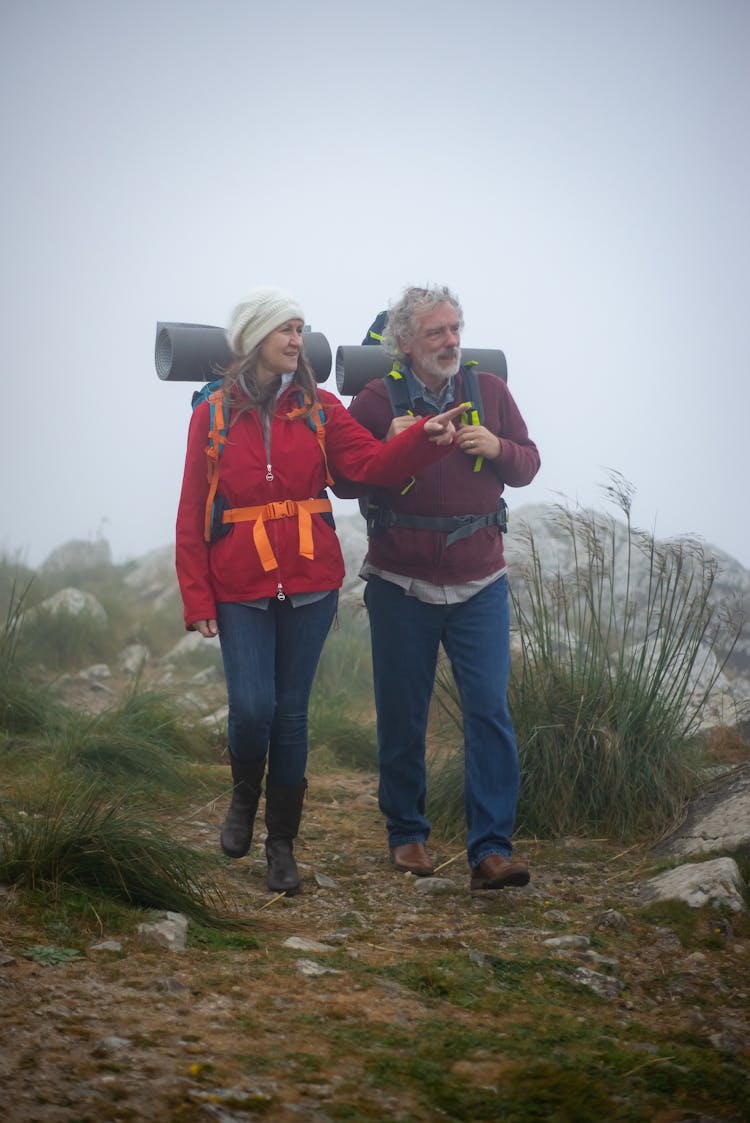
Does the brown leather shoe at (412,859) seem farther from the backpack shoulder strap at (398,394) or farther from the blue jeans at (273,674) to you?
the backpack shoulder strap at (398,394)

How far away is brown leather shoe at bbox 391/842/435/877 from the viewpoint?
15.4 ft

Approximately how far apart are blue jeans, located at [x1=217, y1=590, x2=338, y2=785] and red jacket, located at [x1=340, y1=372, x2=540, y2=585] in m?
0.33

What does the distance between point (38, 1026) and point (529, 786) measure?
110 inches

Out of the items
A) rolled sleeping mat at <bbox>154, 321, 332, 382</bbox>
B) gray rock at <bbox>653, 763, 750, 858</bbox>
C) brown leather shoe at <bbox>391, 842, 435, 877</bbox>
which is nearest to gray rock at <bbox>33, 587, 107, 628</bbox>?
rolled sleeping mat at <bbox>154, 321, 332, 382</bbox>

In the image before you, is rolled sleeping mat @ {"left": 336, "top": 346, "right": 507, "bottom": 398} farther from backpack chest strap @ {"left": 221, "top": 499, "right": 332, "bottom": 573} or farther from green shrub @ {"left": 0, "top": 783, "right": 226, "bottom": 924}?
green shrub @ {"left": 0, "top": 783, "right": 226, "bottom": 924}

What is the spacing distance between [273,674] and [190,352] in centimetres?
123

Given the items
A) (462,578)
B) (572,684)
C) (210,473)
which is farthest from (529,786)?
(210,473)

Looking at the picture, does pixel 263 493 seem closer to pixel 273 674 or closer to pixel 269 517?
pixel 269 517

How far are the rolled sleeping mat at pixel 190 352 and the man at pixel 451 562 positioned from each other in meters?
0.43

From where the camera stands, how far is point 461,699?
15.2 ft

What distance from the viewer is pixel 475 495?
4.55 m

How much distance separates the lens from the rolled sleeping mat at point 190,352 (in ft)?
14.7

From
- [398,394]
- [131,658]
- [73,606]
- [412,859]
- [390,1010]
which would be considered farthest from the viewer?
[73,606]

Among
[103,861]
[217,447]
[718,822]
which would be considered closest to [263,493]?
[217,447]
